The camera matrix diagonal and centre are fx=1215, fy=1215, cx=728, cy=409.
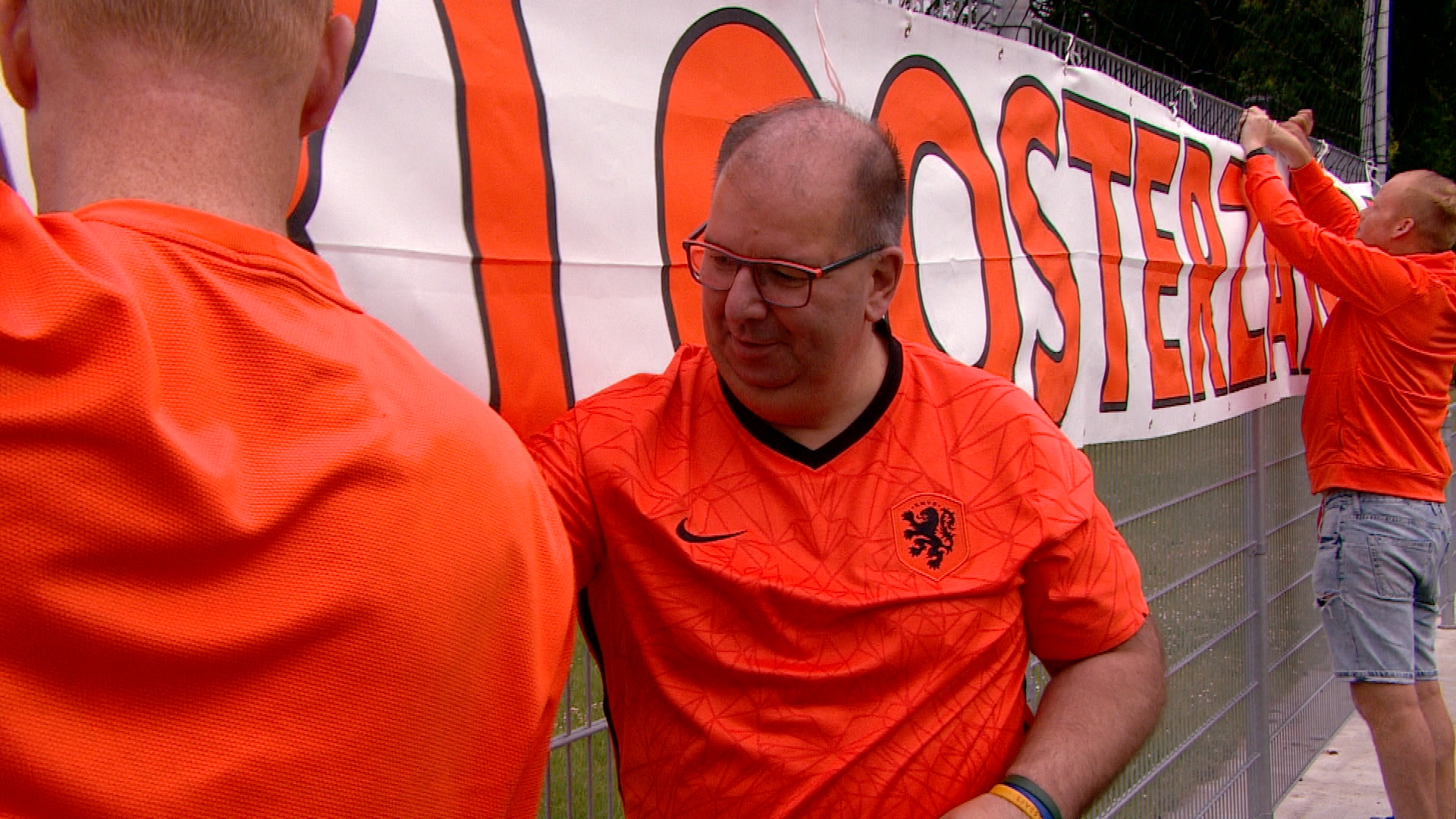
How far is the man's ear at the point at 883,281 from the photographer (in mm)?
1841

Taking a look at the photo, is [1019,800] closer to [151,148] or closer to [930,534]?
[930,534]

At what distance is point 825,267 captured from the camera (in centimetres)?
173

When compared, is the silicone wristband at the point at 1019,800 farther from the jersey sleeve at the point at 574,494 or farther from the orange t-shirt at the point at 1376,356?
the orange t-shirt at the point at 1376,356

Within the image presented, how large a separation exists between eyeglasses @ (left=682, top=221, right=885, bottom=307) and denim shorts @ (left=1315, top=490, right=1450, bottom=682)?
320cm

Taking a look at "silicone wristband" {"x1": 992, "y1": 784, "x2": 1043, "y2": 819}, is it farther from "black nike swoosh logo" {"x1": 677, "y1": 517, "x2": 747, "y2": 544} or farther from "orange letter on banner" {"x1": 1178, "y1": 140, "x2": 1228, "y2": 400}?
"orange letter on banner" {"x1": 1178, "y1": 140, "x2": 1228, "y2": 400}

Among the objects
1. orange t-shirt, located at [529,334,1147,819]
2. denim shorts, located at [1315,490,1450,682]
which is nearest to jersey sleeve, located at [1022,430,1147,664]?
orange t-shirt, located at [529,334,1147,819]

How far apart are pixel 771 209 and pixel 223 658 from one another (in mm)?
1063

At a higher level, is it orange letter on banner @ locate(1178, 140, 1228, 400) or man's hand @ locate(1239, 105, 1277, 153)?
man's hand @ locate(1239, 105, 1277, 153)

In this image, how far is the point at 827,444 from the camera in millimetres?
1784

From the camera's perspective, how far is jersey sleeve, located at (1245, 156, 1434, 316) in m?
4.12

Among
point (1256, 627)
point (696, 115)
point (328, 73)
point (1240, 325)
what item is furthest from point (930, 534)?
point (1256, 627)

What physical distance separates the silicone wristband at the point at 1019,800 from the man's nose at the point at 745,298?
0.73 metres

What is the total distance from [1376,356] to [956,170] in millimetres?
2264

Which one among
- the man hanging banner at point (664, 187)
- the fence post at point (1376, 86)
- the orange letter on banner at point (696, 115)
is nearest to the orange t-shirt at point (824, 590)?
the man hanging banner at point (664, 187)
